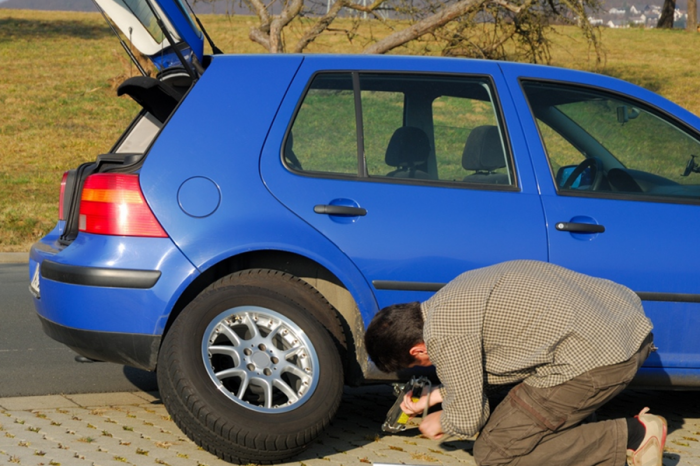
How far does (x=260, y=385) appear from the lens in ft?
12.3

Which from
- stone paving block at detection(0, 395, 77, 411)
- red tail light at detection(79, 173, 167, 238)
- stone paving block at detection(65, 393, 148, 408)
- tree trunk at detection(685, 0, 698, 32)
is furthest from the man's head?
tree trunk at detection(685, 0, 698, 32)

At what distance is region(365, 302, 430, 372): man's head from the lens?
3354 millimetres

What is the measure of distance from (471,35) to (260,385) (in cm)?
1482

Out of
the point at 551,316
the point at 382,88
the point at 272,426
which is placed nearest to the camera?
the point at 551,316

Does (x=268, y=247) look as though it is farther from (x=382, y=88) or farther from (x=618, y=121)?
(x=618, y=121)

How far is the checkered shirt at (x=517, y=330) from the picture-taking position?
3236mm

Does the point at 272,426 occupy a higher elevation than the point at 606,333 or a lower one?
lower

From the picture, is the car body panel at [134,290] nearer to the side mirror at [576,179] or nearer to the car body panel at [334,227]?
the car body panel at [334,227]

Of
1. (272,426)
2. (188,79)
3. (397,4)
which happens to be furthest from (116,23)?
(397,4)

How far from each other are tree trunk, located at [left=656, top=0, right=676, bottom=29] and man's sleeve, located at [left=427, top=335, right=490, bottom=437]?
50.8 m

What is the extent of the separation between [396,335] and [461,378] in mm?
300

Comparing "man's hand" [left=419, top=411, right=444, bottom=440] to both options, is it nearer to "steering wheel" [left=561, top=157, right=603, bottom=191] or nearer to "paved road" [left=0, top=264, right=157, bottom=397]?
"steering wheel" [left=561, top=157, right=603, bottom=191]

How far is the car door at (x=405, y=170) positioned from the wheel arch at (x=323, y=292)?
214 millimetres

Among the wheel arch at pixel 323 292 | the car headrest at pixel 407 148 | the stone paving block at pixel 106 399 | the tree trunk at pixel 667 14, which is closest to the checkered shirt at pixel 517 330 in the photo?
the wheel arch at pixel 323 292
